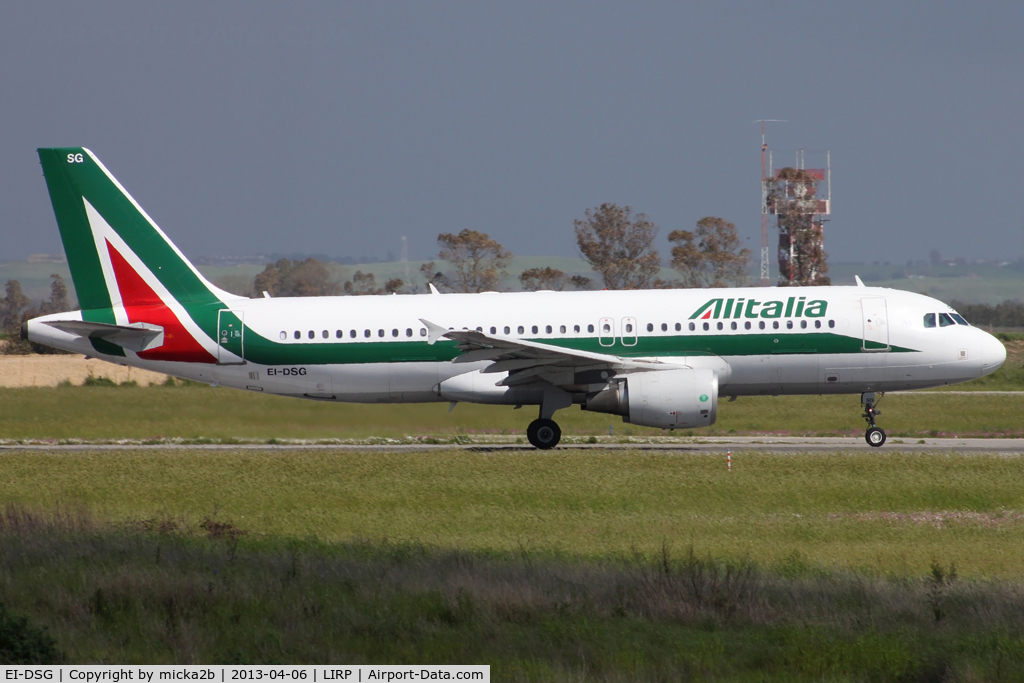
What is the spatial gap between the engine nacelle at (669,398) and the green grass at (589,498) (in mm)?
894

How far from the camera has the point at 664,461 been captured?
84.3 feet

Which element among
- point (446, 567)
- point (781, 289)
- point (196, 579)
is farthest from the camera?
point (781, 289)

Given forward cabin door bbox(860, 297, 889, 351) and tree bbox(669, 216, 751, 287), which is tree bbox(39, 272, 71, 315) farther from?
forward cabin door bbox(860, 297, 889, 351)

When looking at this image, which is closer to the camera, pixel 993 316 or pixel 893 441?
pixel 893 441

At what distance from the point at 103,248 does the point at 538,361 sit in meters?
12.0

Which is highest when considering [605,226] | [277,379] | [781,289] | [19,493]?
[605,226]

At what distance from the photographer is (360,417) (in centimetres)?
2867

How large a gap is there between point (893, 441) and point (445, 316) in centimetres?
1318

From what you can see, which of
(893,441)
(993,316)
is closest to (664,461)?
(893,441)

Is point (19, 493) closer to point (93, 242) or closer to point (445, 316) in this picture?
point (93, 242)

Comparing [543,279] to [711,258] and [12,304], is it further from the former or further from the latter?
[12,304]

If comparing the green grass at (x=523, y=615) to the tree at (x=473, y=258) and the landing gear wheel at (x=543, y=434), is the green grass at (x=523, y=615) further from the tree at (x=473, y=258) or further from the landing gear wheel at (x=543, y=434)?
the tree at (x=473, y=258)

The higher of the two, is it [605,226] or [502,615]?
[605,226]

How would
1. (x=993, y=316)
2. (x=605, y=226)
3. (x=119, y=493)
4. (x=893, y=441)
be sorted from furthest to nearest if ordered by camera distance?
(x=993, y=316) → (x=605, y=226) → (x=893, y=441) → (x=119, y=493)
